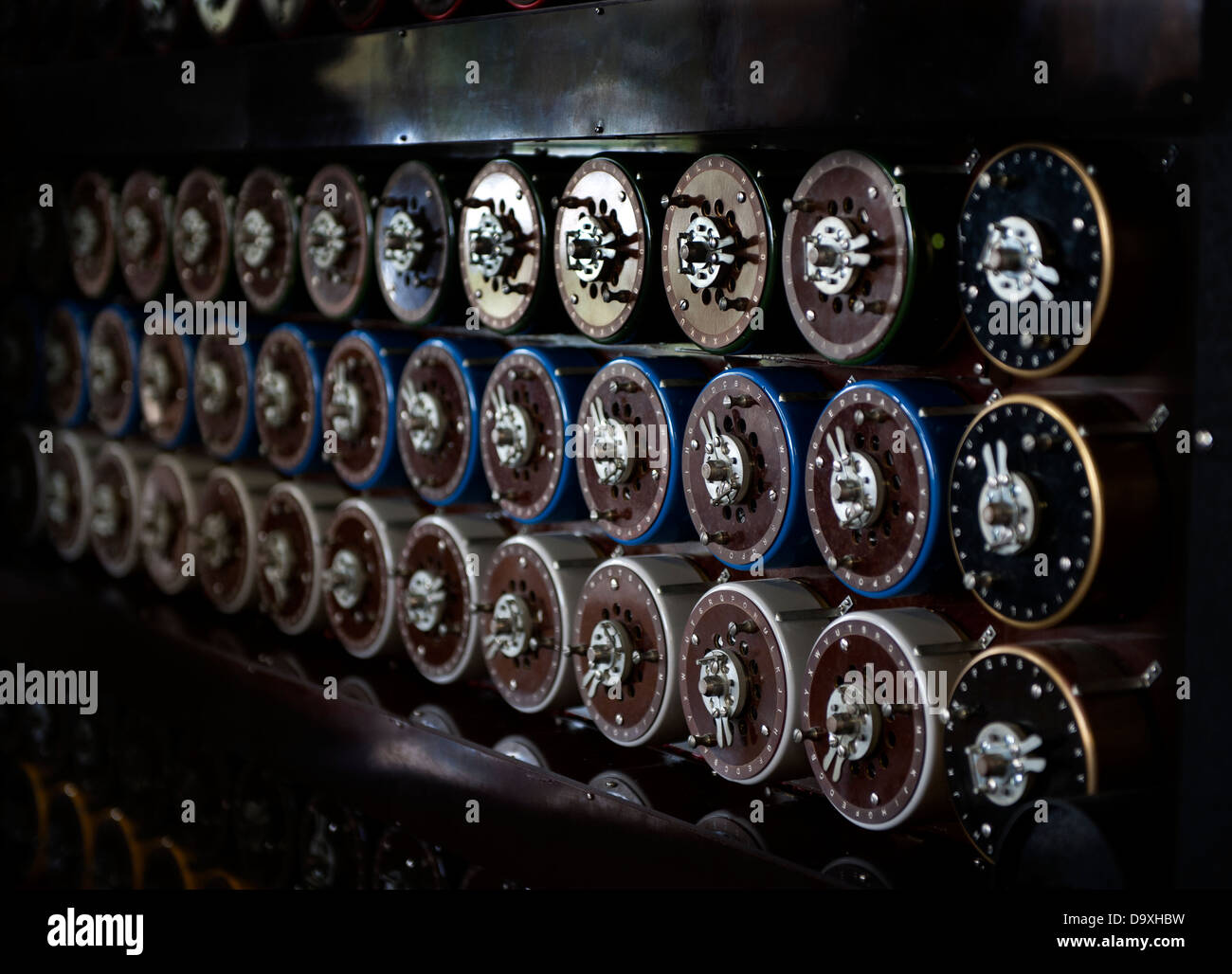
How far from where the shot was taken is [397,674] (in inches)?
143

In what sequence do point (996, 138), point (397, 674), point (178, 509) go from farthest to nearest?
point (178, 509) → point (397, 674) → point (996, 138)

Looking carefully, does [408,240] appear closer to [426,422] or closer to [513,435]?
[426,422]

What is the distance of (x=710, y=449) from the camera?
8.83 ft

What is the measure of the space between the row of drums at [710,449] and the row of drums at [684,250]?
0.31 feet

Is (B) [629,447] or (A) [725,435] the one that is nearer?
(A) [725,435]

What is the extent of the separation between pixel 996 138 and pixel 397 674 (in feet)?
6.62

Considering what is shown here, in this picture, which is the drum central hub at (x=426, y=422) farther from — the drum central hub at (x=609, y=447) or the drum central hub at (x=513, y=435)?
the drum central hub at (x=609, y=447)

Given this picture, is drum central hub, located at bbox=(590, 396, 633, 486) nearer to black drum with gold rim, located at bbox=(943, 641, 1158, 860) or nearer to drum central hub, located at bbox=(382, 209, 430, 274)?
drum central hub, located at bbox=(382, 209, 430, 274)

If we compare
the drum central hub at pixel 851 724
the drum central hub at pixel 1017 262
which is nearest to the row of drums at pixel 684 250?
the drum central hub at pixel 1017 262

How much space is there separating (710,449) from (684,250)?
14.4 inches

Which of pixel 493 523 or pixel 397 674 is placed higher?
pixel 493 523
